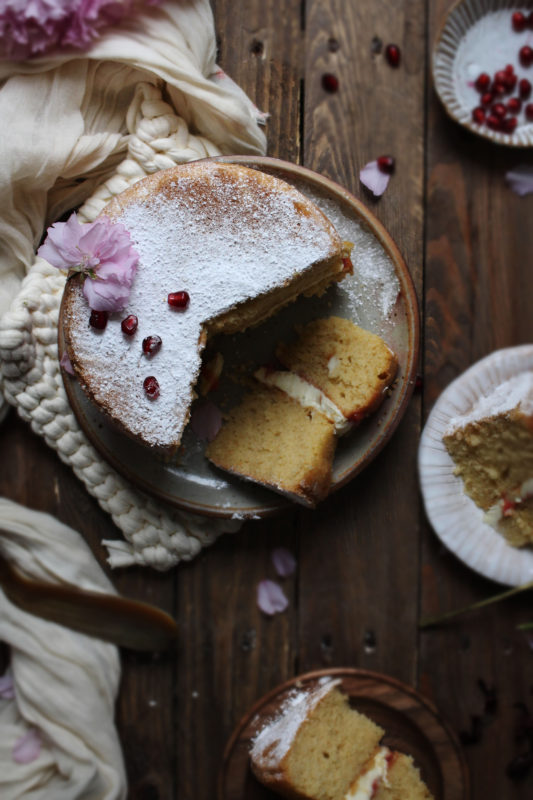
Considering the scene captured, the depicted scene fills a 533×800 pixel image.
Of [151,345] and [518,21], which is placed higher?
[518,21]

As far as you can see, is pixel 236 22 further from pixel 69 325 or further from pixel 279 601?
pixel 279 601

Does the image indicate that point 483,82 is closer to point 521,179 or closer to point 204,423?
point 521,179

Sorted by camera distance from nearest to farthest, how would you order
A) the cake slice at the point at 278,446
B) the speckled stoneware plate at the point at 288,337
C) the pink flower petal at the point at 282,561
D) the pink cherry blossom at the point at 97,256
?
the pink cherry blossom at the point at 97,256, the cake slice at the point at 278,446, the speckled stoneware plate at the point at 288,337, the pink flower petal at the point at 282,561

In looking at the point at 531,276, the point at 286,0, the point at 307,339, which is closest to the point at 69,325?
the point at 307,339

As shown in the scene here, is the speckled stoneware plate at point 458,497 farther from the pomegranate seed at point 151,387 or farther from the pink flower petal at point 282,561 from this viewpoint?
the pomegranate seed at point 151,387

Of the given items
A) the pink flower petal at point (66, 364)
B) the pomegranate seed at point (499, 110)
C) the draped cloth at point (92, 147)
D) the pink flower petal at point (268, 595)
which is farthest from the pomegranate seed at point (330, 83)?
the pink flower petal at point (268, 595)

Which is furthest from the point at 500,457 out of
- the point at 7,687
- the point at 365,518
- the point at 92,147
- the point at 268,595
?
the point at 7,687

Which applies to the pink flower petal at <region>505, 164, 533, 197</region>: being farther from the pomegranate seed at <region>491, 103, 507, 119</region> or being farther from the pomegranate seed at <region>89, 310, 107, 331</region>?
the pomegranate seed at <region>89, 310, 107, 331</region>
